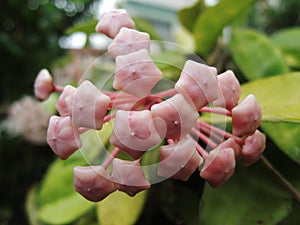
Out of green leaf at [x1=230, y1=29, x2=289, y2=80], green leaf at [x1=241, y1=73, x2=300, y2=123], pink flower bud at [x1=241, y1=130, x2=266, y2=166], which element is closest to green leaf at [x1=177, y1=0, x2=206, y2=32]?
green leaf at [x1=230, y1=29, x2=289, y2=80]

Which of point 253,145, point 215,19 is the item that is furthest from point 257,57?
point 253,145

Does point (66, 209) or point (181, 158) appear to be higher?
point (181, 158)

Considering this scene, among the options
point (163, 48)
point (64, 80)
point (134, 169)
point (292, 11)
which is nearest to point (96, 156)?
point (134, 169)

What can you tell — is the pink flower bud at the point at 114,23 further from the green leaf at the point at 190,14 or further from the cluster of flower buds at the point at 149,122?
the green leaf at the point at 190,14

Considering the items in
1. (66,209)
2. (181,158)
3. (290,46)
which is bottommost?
(66,209)

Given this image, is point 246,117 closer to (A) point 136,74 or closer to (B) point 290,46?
(A) point 136,74

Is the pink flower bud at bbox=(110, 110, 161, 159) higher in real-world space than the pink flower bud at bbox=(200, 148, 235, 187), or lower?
higher

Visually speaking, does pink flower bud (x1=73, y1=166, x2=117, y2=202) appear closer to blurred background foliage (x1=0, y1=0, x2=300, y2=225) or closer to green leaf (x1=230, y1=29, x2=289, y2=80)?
blurred background foliage (x1=0, y1=0, x2=300, y2=225)

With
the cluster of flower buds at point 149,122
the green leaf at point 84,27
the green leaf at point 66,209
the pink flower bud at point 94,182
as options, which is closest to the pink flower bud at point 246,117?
the cluster of flower buds at point 149,122
